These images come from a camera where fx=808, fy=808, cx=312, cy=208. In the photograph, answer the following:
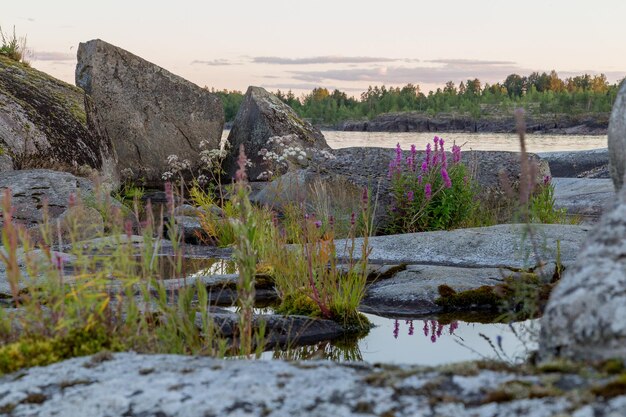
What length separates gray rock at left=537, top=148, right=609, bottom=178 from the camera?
21812 mm

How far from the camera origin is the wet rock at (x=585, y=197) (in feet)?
46.7

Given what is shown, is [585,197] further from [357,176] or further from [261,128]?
[261,128]

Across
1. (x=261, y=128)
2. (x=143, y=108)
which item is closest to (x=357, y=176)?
(x=261, y=128)

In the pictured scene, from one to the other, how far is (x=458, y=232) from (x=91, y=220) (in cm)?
470

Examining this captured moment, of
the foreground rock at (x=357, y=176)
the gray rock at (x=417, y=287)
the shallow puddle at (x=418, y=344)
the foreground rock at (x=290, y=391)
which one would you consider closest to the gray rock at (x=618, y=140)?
the shallow puddle at (x=418, y=344)

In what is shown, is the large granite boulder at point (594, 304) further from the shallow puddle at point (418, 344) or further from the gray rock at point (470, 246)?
the gray rock at point (470, 246)

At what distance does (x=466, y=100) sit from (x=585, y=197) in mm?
86506

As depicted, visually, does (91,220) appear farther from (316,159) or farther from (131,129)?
(131,129)

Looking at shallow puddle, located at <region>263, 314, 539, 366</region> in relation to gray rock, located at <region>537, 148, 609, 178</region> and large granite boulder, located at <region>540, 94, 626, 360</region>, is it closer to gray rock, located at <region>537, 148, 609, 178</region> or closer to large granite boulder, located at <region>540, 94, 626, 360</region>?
large granite boulder, located at <region>540, 94, 626, 360</region>

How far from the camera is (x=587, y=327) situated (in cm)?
272

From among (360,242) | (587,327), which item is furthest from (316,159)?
(587,327)

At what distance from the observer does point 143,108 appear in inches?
832

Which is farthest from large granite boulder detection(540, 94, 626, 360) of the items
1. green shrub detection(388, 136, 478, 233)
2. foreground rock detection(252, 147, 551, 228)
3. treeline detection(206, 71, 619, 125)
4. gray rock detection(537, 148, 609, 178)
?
treeline detection(206, 71, 619, 125)

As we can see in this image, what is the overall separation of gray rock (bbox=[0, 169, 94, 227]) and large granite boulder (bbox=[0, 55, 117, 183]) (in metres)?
1.31
